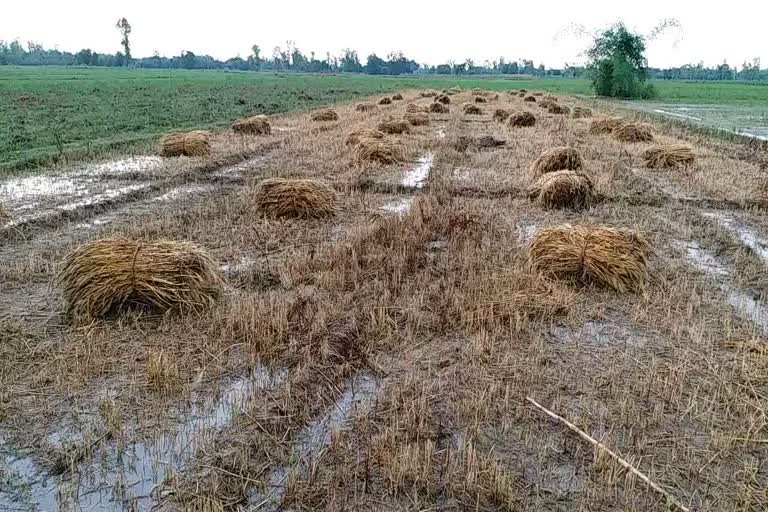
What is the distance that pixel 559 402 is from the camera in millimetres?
4254

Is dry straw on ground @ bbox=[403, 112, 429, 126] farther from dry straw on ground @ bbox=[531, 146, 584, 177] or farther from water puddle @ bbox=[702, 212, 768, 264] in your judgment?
water puddle @ bbox=[702, 212, 768, 264]

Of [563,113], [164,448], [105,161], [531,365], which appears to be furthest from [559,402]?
[563,113]

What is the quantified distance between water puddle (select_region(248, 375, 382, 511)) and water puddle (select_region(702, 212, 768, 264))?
5711 mm

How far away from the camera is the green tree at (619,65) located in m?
45.7

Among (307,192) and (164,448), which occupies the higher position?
(307,192)

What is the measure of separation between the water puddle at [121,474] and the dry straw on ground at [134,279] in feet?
5.94

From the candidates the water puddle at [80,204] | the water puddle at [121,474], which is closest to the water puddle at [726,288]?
the water puddle at [121,474]

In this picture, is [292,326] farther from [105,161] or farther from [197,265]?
[105,161]

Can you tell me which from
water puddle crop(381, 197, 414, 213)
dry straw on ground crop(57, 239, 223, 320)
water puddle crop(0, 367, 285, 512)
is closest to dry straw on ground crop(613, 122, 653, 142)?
water puddle crop(381, 197, 414, 213)

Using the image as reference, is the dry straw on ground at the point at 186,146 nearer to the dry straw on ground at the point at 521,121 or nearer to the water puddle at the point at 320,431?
the water puddle at the point at 320,431

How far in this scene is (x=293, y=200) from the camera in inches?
355

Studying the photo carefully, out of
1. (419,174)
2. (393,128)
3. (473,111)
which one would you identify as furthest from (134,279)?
(473,111)

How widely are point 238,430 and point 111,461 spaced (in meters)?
0.74

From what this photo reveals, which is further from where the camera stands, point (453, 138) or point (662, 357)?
point (453, 138)
